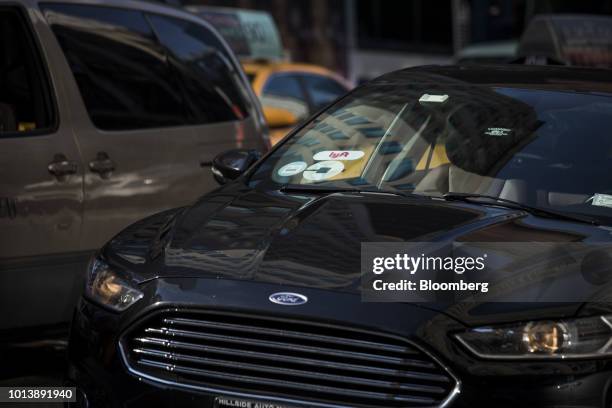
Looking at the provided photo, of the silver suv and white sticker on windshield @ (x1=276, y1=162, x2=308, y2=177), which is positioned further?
the silver suv

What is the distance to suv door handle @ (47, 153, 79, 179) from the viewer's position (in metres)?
5.75

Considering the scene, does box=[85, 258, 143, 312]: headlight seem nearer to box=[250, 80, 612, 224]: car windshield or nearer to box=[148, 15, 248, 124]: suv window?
box=[250, 80, 612, 224]: car windshield

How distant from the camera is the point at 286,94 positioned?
42.9 ft

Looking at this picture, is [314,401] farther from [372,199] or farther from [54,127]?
[54,127]

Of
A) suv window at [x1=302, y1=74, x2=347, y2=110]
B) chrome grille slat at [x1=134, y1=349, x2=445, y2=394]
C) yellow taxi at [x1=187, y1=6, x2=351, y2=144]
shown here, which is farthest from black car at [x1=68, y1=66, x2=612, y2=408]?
suv window at [x1=302, y1=74, x2=347, y2=110]

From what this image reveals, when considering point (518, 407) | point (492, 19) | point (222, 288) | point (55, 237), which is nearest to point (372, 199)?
point (222, 288)

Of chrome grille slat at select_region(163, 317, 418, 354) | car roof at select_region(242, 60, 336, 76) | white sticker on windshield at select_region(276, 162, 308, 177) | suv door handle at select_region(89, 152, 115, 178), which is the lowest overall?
car roof at select_region(242, 60, 336, 76)

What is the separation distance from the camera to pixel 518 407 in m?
3.51

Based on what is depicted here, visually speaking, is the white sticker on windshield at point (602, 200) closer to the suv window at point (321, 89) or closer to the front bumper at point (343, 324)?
the front bumper at point (343, 324)

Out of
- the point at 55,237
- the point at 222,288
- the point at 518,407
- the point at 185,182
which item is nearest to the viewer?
the point at 518,407

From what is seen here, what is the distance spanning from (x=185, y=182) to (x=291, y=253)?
8.14 ft

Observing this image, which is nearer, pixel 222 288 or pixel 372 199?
pixel 222 288

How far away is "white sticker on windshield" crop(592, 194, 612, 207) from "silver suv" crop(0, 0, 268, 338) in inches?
97.4

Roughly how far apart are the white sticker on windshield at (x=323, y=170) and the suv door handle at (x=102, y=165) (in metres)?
1.39
